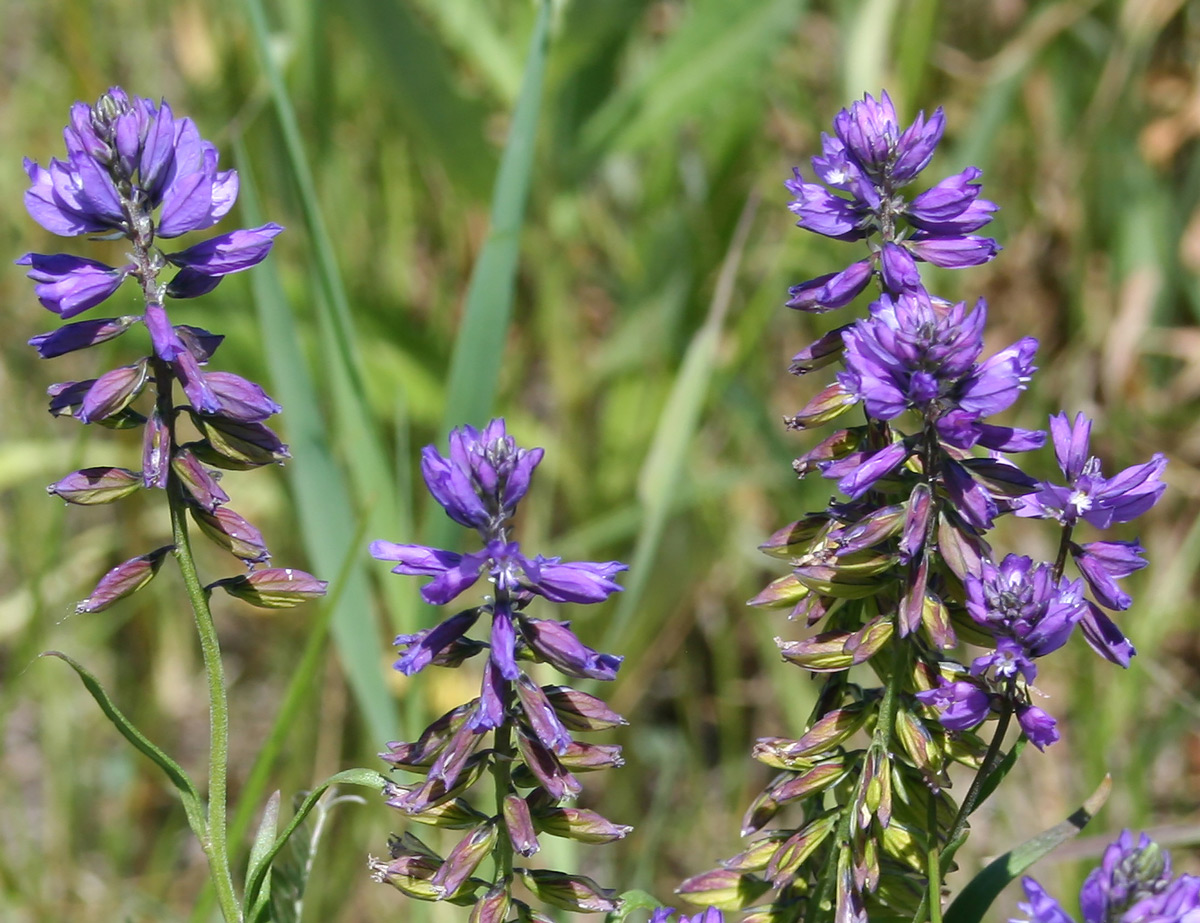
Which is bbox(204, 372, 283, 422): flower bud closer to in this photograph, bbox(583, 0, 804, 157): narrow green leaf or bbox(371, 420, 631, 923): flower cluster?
bbox(371, 420, 631, 923): flower cluster

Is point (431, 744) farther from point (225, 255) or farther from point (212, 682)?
point (225, 255)

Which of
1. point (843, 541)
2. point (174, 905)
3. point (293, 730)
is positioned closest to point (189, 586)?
point (843, 541)

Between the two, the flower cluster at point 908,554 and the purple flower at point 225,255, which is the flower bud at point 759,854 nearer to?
the flower cluster at point 908,554

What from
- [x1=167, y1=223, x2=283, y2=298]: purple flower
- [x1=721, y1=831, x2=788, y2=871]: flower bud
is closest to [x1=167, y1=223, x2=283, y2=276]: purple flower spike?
[x1=167, y1=223, x2=283, y2=298]: purple flower

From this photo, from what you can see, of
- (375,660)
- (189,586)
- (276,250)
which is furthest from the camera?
(276,250)

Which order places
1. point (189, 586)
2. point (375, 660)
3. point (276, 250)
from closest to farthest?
1. point (189, 586)
2. point (375, 660)
3. point (276, 250)

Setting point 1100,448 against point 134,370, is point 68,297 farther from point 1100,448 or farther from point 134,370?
point 1100,448
